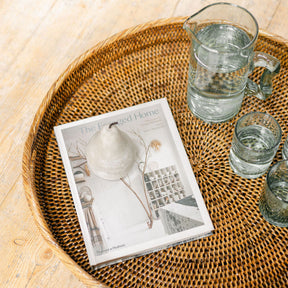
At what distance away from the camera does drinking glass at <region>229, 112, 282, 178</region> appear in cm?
→ 66

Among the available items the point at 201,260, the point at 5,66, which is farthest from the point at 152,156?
the point at 5,66

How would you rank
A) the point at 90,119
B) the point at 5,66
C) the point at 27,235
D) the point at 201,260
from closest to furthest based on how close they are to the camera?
the point at 201,260
the point at 90,119
the point at 27,235
the point at 5,66

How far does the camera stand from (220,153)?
2.41 feet

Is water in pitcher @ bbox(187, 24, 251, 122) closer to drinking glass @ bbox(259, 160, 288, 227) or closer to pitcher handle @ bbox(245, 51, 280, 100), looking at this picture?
pitcher handle @ bbox(245, 51, 280, 100)

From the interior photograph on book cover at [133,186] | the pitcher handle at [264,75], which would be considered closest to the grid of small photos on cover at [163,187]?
the interior photograph on book cover at [133,186]

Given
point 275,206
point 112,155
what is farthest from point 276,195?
point 112,155

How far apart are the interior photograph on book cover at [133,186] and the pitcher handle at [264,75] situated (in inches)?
6.4

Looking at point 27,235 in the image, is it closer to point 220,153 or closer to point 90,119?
point 90,119

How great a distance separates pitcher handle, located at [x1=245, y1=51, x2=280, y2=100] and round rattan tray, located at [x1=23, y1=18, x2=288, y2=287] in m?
0.05

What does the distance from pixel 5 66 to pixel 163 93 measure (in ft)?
1.85

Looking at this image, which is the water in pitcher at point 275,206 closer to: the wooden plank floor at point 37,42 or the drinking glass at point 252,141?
the drinking glass at point 252,141

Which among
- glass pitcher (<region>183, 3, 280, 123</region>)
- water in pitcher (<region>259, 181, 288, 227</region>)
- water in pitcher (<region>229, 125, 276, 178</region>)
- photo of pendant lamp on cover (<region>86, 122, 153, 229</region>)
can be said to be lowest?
water in pitcher (<region>259, 181, 288, 227</region>)

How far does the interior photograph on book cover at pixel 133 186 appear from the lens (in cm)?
65

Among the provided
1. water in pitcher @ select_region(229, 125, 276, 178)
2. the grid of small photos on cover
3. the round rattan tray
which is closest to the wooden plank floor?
the round rattan tray
